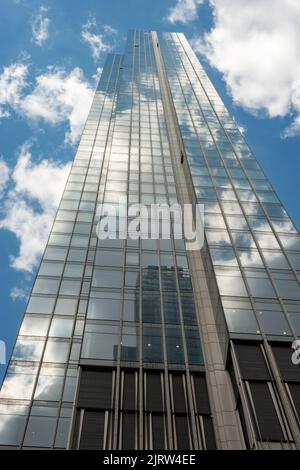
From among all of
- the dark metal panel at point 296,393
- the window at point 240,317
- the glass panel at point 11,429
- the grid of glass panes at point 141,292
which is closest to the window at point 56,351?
the grid of glass panes at point 141,292

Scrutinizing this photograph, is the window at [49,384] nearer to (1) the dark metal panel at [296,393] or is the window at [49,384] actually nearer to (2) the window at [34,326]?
(2) the window at [34,326]

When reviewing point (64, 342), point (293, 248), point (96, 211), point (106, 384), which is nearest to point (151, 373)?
point (106, 384)

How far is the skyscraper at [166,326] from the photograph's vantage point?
24219 mm

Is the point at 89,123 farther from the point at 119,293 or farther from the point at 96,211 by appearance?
the point at 119,293

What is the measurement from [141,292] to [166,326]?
3.95 m

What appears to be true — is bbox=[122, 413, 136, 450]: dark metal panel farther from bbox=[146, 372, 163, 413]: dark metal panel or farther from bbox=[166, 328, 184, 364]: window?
bbox=[166, 328, 184, 364]: window

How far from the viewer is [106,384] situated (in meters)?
26.2

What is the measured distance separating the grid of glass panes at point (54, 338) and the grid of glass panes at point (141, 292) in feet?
9.63

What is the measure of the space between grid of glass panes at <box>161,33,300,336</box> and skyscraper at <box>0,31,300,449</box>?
0.12 m

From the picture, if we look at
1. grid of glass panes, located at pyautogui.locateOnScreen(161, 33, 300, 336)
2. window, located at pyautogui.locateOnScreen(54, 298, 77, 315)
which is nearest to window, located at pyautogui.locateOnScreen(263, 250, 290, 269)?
grid of glass panes, located at pyautogui.locateOnScreen(161, 33, 300, 336)

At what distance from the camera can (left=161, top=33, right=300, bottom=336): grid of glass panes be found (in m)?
29.4

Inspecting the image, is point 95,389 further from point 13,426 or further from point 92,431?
point 13,426

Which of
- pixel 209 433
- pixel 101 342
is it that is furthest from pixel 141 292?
pixel 209 433

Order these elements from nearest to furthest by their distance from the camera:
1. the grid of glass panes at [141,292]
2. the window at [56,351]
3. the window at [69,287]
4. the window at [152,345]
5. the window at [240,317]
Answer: the window at [240,317] → the window at [152,345] → the grid of glass panes at [141,292] → the window at [56,351] → the window at [69,287]
